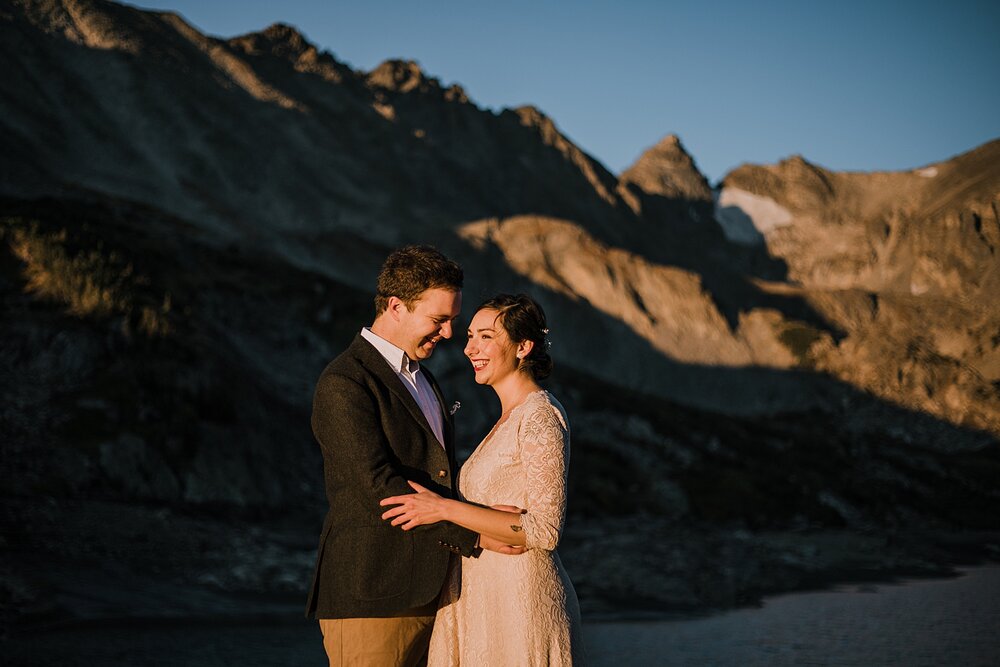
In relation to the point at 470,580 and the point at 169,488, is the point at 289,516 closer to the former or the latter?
the point at 169,488

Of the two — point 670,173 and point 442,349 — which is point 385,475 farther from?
point 670,173

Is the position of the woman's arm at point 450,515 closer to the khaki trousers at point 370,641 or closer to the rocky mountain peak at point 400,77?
the khaki trousers at point 370,641

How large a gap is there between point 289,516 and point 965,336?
86.6 metres

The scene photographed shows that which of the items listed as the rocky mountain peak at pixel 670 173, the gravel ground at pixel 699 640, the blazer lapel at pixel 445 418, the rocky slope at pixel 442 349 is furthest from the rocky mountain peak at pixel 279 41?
the blazer lapel at pixel 445 418

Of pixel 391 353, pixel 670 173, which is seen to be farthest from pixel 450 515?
pixel 670 173

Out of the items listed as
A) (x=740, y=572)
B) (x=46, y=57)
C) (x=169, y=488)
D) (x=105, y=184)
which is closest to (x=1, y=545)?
(x=169, y=488)

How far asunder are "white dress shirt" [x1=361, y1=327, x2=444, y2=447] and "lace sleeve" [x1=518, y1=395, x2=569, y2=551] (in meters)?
0.44

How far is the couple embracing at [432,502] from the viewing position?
4012 mm

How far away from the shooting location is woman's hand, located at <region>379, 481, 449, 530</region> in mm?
3928

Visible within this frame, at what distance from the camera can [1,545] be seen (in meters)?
14.9

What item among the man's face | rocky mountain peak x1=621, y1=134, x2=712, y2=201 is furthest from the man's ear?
rocky mountain peak x1=621, y1=134, x2=712, y2=201

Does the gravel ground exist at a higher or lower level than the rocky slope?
lower

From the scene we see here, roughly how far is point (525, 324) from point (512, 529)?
99 cm

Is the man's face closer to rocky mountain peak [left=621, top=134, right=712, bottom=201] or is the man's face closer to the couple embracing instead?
the couple embracing
